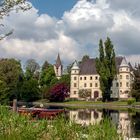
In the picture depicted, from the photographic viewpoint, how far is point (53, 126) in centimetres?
1288

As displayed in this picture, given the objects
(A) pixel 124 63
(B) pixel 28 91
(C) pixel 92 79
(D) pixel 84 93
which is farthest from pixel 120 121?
(C) pixel 92 79

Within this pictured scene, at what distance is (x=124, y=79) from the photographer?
5098 inches

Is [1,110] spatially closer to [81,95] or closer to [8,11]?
[8,11]

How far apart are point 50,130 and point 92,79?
402ft

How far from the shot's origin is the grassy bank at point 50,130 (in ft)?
37.9

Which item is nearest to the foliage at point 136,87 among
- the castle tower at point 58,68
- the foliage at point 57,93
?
the foliage at point 57,93

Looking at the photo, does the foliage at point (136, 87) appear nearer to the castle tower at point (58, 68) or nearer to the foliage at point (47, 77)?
the foliage at point (47, 77)

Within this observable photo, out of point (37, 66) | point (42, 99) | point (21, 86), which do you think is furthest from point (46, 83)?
point (21, 86)

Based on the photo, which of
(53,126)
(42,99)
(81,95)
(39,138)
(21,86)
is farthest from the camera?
(81,95)

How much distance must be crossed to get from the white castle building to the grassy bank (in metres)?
116

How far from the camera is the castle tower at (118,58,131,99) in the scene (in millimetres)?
127312

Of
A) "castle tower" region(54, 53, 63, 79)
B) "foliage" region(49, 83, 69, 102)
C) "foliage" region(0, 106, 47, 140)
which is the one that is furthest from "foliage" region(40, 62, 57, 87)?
"foliage" region(0, 106, 47, 140)

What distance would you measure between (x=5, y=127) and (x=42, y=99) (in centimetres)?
9712

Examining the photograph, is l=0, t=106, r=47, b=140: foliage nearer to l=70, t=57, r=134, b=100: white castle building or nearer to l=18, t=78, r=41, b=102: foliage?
l=18, t=78, r=41, b=102: foliage
